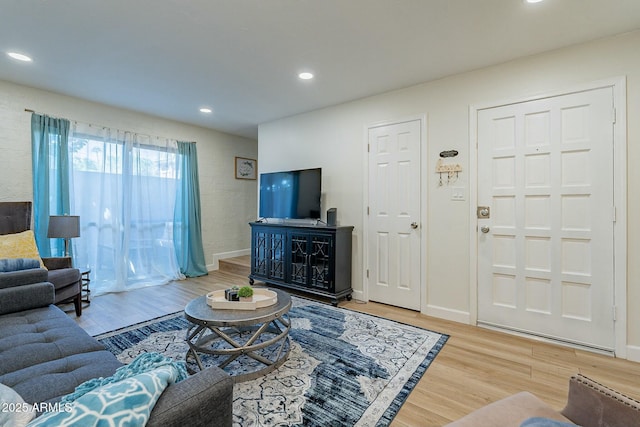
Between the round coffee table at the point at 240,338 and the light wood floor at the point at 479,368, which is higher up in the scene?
the round coffee table at the point at 240,338

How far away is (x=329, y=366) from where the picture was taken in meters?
2.07

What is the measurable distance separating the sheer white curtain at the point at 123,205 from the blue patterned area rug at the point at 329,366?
1621 mm

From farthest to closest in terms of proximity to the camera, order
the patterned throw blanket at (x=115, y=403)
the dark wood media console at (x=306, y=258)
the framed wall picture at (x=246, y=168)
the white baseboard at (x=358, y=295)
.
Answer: the framed wall picture at (x=246, y=168)
the white baseboard at (x=358, y=295)
the dark wood media console at (x=306, y=258)
the patterned throw blanket at (x=115, y=403)

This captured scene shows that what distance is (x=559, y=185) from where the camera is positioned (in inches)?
97.2

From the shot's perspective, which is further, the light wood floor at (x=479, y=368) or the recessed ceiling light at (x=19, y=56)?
the recessed ceiling light at (x=19, y=56)

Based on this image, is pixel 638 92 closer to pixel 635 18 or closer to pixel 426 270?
pixel 635 18

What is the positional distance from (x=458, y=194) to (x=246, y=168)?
4109mm

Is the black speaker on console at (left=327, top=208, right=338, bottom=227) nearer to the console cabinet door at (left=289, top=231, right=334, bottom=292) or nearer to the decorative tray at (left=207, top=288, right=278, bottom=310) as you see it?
the console cabinet door at (left=289, top=231, right=334, bottom=292)

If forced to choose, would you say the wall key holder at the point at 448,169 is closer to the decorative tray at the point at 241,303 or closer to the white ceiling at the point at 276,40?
the white ceiling at the point at 276,40

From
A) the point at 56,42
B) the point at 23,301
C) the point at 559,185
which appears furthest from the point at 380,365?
the point at 56,42

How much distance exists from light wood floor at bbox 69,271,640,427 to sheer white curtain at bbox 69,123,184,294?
2.99 feet

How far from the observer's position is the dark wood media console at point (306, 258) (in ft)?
11.2

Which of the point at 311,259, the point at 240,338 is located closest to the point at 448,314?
the point at 311,259

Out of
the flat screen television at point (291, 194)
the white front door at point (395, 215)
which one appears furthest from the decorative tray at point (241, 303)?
the flat screen television at point (291, 194)
